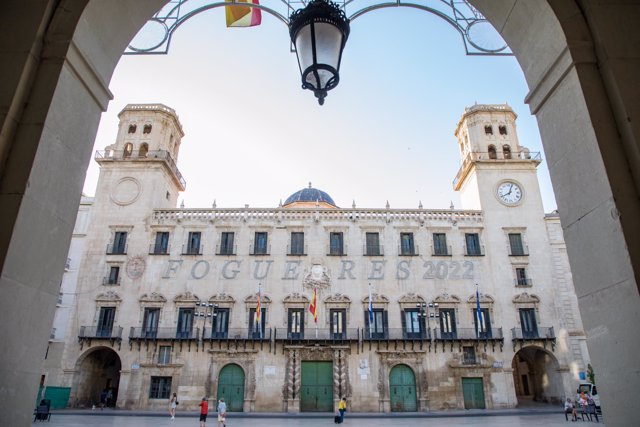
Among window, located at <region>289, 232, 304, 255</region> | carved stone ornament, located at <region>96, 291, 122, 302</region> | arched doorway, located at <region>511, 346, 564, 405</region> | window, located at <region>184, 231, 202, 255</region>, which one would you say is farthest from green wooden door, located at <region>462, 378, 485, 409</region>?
carved stone ornament, located at <region>96, 291, 122, 302</region>

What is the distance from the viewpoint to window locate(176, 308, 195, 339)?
28688 millimetres

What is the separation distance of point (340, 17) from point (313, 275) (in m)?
26.7

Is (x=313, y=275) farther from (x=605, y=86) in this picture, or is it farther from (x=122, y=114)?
(x=605, y=86)

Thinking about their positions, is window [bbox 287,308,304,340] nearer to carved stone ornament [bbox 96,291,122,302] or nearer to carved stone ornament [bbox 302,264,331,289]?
carved stone ornament [bbox 302,264,331,289]

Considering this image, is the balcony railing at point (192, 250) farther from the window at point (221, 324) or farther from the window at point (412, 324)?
the window at point (412, 324)

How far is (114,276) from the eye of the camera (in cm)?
3025

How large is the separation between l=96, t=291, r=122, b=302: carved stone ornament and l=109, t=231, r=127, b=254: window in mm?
2934

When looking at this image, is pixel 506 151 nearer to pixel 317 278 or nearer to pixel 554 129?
pixel 317 278

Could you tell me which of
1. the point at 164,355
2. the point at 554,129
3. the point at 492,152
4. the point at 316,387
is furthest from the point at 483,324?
the point at 554,129

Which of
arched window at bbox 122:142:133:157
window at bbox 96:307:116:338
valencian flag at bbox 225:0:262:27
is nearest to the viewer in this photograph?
valencian flag at bbox 225:0:262:27

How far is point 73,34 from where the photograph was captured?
3.56 m

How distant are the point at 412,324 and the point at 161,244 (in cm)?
1849

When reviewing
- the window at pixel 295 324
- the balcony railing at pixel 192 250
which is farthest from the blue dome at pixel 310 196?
the window at pixel 295 324

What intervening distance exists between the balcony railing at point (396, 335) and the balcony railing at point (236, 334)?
6.56 meters
